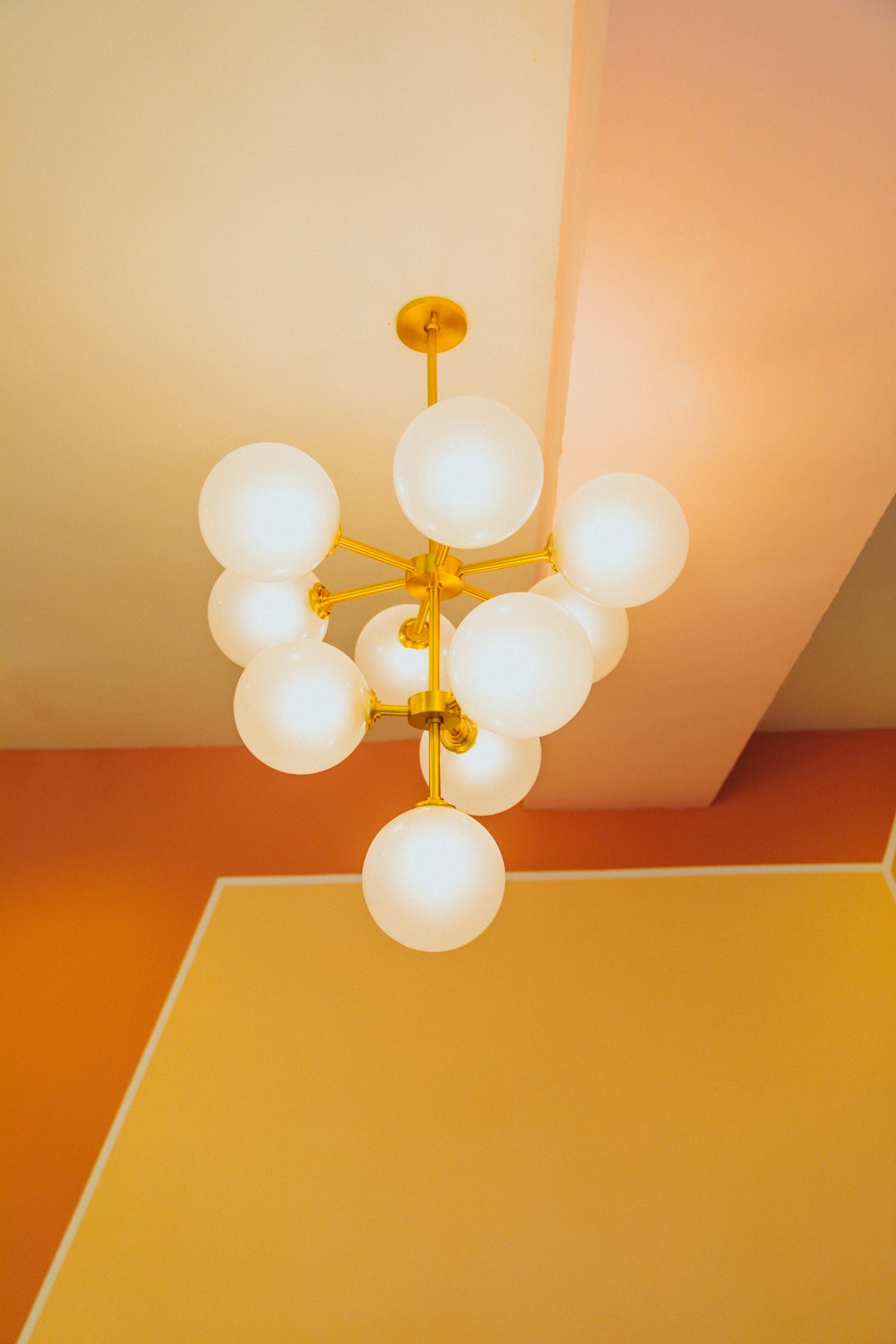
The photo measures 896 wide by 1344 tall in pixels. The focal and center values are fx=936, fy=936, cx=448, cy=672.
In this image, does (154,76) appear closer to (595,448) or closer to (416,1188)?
(595,448)

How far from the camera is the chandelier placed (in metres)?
1.07

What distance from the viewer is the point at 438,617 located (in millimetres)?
1320

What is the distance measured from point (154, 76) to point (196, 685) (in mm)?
1550

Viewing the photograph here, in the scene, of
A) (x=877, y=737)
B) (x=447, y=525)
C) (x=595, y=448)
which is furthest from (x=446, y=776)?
(x=877, y=737)

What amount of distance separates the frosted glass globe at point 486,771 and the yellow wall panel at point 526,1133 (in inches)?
41.2

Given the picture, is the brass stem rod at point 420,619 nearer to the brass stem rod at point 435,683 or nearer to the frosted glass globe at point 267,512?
the brass stem rod at point 435,683

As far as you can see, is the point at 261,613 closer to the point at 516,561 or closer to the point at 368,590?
the point at 368,590

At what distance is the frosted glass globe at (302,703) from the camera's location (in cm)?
117

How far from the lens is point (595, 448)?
153cm

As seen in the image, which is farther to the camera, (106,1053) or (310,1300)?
(106,1053)

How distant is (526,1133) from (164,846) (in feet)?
4.04

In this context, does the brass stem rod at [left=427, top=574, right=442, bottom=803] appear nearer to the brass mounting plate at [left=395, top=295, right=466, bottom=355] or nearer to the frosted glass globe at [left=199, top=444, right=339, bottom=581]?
the frosted glass globe at [left=199, top=444, right=339, bottom=581]

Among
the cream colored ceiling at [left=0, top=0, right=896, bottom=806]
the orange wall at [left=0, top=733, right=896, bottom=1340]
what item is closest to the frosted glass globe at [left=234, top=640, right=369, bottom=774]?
the cream colored ceiling at [left=0, top=0, right=896, bottom=806]

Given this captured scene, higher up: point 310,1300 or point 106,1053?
point 106,1053
